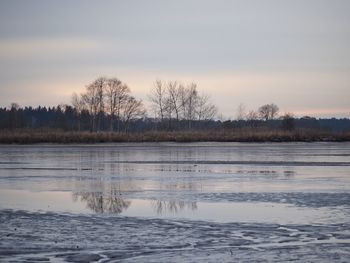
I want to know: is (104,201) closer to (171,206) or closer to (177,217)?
(171,206)

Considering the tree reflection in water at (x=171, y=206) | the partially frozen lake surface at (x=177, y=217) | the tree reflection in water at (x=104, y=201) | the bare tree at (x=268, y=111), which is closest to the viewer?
the partially frozen lake surface at (x=177, y=217)

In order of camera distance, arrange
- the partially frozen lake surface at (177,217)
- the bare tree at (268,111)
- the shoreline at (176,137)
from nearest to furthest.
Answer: the partially frozen lake surface at (177,217) → the shoreline at (176,137) → the bare tree at (268,111)

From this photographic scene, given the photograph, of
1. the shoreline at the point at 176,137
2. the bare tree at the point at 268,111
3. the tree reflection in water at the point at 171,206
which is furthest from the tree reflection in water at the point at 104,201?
the bare tree at the point at 268,111

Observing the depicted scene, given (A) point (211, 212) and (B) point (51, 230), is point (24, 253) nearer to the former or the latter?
(B) point (51, 230)

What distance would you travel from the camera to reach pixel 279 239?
11.5m

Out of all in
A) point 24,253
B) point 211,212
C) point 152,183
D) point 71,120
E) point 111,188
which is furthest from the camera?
point 71,120

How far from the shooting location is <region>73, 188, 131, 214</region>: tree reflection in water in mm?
15992

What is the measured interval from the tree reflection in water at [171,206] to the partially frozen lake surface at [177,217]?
0.09 ft

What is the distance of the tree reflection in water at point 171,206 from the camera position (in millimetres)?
15656

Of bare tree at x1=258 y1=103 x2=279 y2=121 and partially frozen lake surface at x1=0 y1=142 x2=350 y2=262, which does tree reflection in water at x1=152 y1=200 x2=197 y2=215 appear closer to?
→ partially frozen lake surface at x1=0 y1=142 x2=350 y2=262

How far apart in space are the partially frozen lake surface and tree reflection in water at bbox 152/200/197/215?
27 millimetres

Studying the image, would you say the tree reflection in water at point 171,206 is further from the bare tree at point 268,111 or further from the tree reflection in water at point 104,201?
the bare tree at point 268,111

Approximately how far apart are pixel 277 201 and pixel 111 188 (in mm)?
6597

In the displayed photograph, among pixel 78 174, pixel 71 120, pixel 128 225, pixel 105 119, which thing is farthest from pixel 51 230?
pixel 71 120
